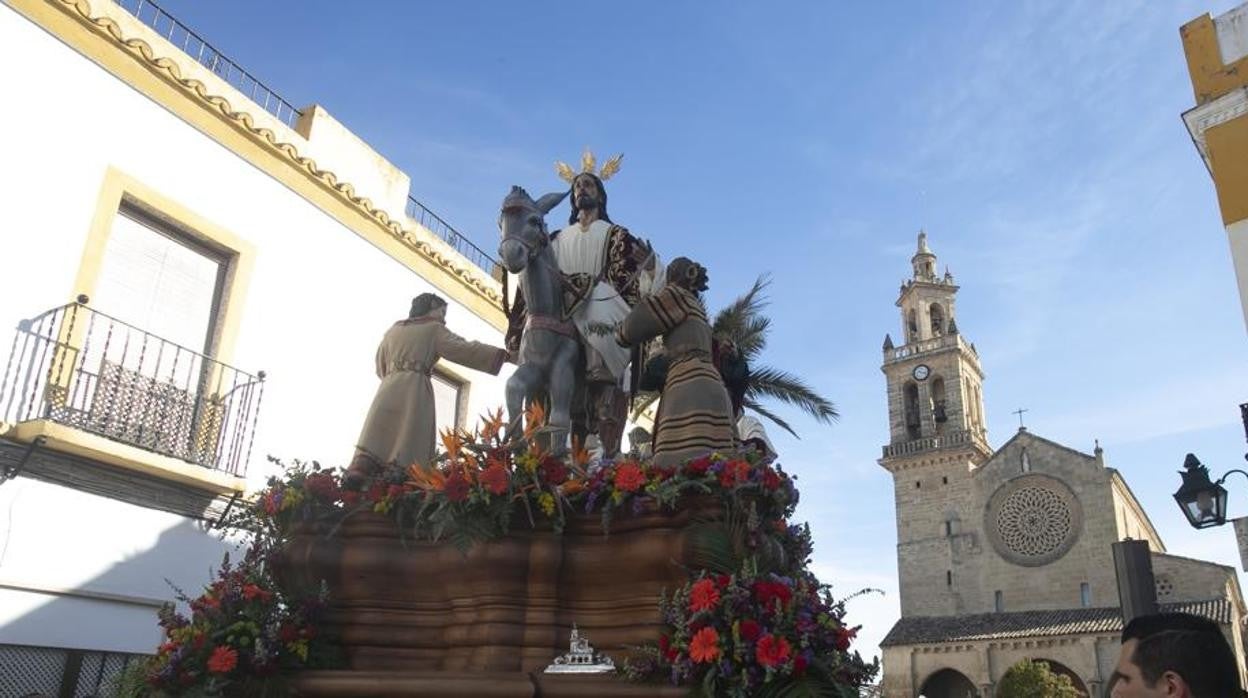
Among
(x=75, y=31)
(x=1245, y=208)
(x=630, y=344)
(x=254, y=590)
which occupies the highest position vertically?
(x=75, y=31)

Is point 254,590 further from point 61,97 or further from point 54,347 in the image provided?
point 61,97

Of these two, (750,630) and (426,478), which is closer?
(750,630)

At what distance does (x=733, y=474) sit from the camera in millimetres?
4496

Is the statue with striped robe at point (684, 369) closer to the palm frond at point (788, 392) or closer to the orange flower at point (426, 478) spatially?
the orange flower at point (426, 478)

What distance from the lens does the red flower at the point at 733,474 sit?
4.48m

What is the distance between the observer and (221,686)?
458 cm

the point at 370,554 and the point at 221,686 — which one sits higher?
the point at 370,554

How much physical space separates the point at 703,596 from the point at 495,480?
1116 mm

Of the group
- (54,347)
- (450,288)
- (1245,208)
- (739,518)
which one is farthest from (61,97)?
(1245,208)

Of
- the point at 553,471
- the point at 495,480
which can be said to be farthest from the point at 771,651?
the point at 495,480

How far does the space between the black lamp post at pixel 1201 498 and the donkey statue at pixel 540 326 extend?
595 cm

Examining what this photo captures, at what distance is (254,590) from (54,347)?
6.15 metres

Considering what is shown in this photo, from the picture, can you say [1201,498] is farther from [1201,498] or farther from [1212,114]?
[1212,114]

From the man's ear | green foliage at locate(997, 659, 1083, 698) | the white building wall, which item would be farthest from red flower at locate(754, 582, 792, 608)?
green foliage at locate(997, 659, 1083, 698)
